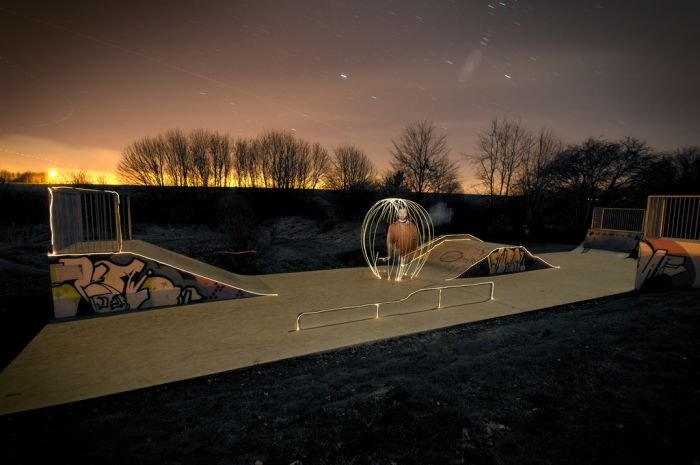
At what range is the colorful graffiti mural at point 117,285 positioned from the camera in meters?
8.94

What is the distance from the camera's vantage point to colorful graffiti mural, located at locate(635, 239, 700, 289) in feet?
35.6

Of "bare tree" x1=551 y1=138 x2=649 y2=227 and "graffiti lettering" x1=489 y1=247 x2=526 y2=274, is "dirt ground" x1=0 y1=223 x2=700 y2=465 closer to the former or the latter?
"graffiti lettering" x1=489 y1=247 x2=526 y2=274

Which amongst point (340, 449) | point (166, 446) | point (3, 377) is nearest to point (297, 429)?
point (340, 449)

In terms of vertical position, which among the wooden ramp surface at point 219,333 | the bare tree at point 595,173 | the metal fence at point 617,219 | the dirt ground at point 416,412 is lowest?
the wooden ramp surface at point 219,333

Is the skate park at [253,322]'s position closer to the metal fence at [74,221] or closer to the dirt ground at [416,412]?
the metal fence at [74,221]

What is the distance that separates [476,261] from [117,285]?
14404mm

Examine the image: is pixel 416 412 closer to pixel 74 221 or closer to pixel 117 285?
pixel 117 285

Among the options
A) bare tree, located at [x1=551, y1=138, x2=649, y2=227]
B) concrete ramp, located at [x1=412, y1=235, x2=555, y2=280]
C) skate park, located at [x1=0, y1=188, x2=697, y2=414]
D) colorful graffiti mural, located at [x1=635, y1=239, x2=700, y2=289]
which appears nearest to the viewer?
skate park, located at [x1=0, y1=188, x2=697, y2=414]

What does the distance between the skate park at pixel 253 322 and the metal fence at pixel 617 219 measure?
13646 mm

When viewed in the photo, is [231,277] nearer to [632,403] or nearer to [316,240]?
[632,403]

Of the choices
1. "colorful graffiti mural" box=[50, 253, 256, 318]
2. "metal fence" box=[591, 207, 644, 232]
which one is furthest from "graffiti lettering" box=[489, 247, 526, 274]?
"metal fence" box=[591, 207, 644, 232]

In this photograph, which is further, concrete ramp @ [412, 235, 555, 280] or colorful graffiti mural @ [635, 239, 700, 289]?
concrete ramp @ [412, 235, 555, 280]

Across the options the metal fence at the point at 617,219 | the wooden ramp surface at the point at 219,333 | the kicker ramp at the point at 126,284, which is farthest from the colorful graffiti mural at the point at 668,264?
the metal fence at the point at 617,219

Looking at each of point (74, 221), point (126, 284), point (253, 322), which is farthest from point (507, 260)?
point (74, 221)
